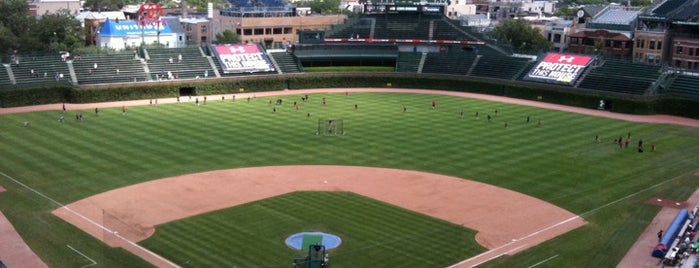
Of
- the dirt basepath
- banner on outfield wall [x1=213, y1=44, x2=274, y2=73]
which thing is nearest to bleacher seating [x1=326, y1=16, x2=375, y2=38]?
banner on outfield wall [x1=213, y1=44, x2=274, y2=73]

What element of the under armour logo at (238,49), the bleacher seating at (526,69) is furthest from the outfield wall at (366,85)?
the under armour logo at (238,49)

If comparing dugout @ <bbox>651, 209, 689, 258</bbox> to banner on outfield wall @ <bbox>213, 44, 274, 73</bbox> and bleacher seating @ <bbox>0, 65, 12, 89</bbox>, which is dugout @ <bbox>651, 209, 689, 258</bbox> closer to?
banner on outfield wall @ <bbox>213, 44, 274, 73</bbox>

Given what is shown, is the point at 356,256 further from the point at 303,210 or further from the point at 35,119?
the point at 35,119

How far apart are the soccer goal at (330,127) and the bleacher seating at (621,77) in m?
39.4

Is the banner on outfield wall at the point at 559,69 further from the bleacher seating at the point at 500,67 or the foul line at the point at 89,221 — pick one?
the foul line at the point at 89,221

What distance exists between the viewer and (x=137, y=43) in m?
134

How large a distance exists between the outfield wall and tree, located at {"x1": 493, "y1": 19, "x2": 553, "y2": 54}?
114ft

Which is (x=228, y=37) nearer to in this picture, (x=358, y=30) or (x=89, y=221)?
(x=358, y=30)

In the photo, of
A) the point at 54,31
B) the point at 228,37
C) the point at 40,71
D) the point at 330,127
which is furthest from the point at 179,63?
the point at 54,31

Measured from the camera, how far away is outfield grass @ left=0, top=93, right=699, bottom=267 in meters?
41.3

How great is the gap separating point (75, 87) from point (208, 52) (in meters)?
25.1

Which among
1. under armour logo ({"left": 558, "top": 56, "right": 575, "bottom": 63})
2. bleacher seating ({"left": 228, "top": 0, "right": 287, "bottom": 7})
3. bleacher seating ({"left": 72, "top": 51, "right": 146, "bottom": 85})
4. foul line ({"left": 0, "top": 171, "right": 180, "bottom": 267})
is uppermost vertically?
bleacher seating ({"left": 228, "top": 0, "right": 287, "bottom": 7})

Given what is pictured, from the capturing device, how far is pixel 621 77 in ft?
304

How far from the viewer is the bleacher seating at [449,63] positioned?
10756 centimetres
